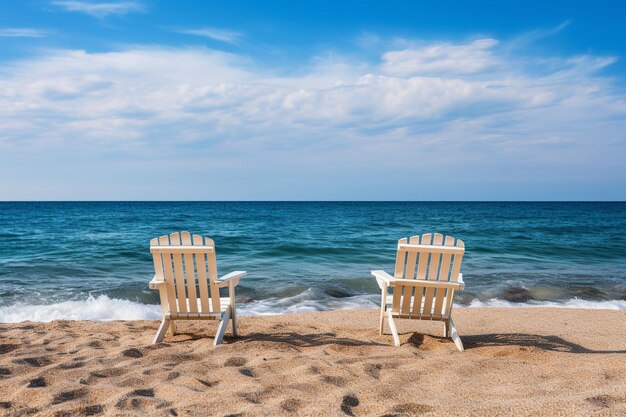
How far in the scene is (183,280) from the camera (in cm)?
483

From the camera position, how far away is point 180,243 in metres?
4.86

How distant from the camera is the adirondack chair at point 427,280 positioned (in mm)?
4895

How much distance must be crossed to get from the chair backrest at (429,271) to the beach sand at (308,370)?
0.31 meters

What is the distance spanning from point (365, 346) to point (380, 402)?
1.53 m

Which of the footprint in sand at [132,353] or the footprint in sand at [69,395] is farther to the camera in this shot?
the footprint in sand at [132,353]

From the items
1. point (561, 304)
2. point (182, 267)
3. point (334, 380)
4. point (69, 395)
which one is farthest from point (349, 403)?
point (561, 304)

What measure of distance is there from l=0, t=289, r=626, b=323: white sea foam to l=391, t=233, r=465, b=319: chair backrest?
2.72 metres

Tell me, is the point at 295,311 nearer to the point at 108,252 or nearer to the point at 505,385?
the point at 505,385

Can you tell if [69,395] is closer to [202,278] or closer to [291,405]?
[291,405]

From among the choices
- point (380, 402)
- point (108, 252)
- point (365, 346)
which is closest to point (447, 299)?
point (365, 346)

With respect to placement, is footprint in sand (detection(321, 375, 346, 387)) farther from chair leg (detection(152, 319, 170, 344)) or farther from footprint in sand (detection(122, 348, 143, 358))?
chair leg (detection(152, 319, 170, 344))

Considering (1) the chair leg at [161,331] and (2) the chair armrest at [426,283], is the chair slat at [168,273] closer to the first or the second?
(1) the chair leg at [161,331]

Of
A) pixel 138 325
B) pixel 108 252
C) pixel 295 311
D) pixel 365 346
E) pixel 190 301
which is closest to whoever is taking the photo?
pixel 365 346

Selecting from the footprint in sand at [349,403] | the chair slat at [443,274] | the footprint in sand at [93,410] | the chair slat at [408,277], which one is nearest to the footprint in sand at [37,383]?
the footprint in sand at [93,410]
